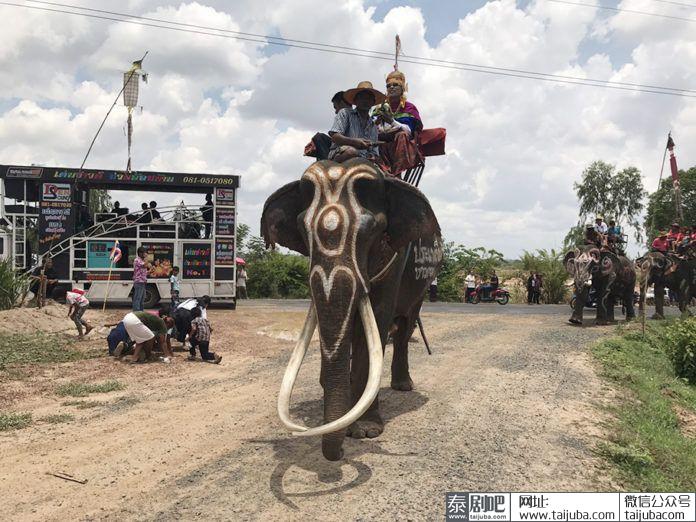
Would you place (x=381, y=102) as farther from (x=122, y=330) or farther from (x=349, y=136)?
(x=122, y=330)

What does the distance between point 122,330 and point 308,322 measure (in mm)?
6967

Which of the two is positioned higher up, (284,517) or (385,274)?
(385,274)

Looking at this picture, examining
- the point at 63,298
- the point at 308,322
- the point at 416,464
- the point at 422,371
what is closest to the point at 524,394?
the point at 422,371

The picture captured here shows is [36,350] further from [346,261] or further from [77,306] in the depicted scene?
[346,261]

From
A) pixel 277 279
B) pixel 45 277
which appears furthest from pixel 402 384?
pixel 277 279

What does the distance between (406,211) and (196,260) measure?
13.9 m

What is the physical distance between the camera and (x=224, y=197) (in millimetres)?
17812

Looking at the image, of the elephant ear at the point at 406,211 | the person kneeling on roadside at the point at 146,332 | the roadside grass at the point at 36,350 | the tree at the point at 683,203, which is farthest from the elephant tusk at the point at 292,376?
the tree at the point at 683,203

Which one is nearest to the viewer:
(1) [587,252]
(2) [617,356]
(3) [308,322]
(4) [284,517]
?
(4) [284,517]

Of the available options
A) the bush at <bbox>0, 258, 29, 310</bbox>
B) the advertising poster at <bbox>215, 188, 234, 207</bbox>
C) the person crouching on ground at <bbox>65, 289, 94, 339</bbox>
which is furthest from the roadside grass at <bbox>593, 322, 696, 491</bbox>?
the bush at <bbox>0, 258, 29, 310</bbox>

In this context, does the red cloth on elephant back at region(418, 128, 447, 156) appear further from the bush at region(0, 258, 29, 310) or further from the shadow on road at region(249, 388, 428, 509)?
the bush at region(0, 258, 29, 310)

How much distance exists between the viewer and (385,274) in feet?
17.2

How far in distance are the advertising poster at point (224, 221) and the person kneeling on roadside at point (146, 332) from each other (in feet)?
25.2

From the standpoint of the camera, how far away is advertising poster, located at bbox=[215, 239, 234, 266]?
17717 millimetres
